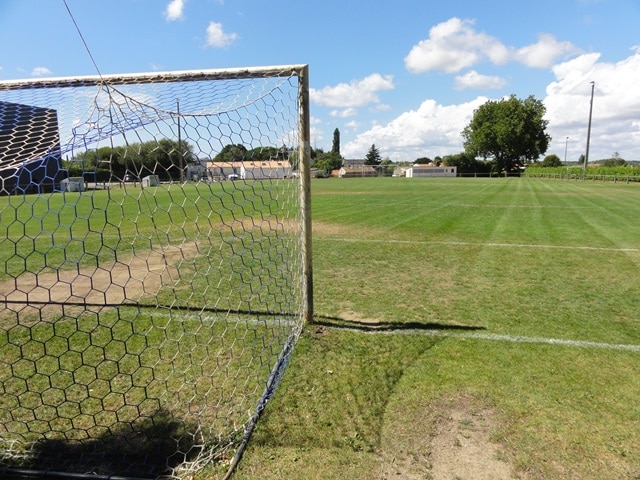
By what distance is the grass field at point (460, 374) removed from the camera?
8.23 feet

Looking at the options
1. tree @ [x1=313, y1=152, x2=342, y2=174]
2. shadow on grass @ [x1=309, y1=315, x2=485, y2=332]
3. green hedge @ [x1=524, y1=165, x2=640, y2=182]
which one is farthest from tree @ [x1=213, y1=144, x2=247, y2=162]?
tree @ [x1=313, y1=152, x2=342, y2=174]

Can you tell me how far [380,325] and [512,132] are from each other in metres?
77.2

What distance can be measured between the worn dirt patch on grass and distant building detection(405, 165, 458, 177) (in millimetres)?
82575

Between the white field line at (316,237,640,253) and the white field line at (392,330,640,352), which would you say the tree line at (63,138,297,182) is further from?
the white field line at (316,237,640,253)

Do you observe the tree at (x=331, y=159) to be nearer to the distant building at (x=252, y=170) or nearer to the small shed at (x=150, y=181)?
the distant building at (x=252, y=170)

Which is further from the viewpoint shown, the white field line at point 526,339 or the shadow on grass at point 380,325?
the shadow on grass at point 380,325

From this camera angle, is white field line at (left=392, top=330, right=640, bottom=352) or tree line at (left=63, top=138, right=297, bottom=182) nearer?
tree line at (left=63, top=138, right=297, bottom=182)

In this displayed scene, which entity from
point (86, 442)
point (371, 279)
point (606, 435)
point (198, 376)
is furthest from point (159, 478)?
point (371, 279)

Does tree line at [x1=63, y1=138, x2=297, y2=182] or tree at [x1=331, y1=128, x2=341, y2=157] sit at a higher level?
tree at [x1=331, y1=128, x2=341, y2=157]

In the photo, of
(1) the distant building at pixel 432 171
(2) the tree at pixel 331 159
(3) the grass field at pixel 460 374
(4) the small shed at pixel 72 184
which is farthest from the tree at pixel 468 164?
(4) the small shed at pixel 72 184

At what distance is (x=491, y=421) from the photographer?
112 inches

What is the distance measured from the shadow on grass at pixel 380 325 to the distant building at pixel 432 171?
8097 cm

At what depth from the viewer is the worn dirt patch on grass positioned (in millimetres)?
2391

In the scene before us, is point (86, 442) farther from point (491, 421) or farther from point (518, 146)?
point (518, 146)
